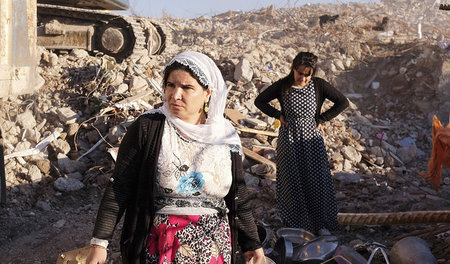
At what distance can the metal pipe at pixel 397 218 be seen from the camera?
16.0ft

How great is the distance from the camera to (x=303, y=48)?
41.4ft

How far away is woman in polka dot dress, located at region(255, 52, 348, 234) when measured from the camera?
16.1 feet

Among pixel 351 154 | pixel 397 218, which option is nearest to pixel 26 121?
pixel 351 154

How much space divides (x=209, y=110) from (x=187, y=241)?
649 millimetres

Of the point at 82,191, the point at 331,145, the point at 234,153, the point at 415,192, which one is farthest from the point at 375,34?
the point at 234,153

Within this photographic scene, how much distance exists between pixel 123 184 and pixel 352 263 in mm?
2272

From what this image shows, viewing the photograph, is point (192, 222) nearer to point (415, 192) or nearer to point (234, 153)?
point (234, 153)

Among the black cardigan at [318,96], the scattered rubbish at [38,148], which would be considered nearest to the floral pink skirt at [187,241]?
the black cardigan at [318,96]

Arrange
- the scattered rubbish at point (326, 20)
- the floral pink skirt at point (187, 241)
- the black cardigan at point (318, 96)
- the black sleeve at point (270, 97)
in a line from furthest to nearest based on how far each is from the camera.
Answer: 1. the scattered rubbish at point (326, 20)
2. the black sleeve at point (270, 97)
3. the black cardigan at point (318, 96)
4. the floral pink skirt at point (187, 241)

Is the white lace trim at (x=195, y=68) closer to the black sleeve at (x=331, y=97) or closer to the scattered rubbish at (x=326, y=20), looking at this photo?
the black sleeve at (x=331, y=97)

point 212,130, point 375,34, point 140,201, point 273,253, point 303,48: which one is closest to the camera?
point 140,201

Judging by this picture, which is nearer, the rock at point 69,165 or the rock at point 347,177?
the rock at point 69,165

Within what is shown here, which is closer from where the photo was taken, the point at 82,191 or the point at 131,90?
the point at 82,191

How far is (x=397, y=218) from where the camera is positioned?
16.8 ft
